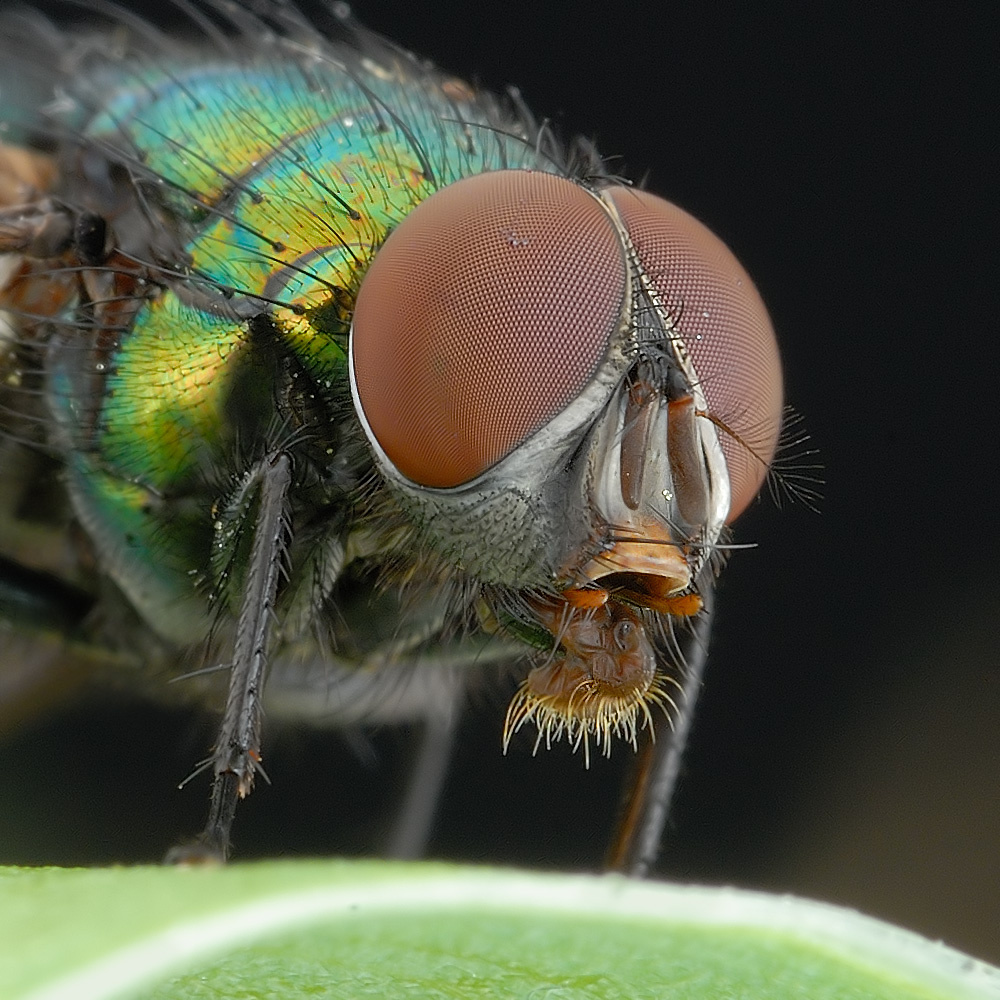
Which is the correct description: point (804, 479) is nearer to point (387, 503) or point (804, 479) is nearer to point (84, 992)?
point (387, 503)

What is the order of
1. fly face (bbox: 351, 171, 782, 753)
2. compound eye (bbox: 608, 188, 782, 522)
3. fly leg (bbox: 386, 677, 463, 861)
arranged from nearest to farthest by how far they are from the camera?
fly face (bbox: 351, 171, 782, 753)
compound eye (bbox: 608, 188, 782, 522)
fly leg (bbox: 386, 677, 463, 861)

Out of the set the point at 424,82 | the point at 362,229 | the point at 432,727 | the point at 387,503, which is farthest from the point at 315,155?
the point at 432,727

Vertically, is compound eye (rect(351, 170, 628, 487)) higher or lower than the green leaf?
Answer: higher

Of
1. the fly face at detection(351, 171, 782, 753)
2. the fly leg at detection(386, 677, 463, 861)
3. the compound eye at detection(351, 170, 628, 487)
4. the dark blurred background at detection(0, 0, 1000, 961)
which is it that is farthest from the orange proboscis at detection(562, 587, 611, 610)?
the dark blurred background at detection(0, 0, 1000, 961)

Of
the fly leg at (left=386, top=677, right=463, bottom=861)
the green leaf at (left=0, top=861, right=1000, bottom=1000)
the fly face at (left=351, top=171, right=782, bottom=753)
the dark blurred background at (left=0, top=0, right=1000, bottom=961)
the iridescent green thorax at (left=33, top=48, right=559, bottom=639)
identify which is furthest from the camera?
the dark blurred background at (left=0, top=0, right=1000, bottom=961)

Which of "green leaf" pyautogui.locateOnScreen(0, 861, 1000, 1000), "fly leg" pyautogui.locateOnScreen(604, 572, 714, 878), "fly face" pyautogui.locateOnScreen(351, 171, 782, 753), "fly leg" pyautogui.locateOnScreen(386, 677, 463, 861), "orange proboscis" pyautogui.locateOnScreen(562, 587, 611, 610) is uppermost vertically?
"fly face" pyautogui.locateOnScreen(351, 171, 782, 753)

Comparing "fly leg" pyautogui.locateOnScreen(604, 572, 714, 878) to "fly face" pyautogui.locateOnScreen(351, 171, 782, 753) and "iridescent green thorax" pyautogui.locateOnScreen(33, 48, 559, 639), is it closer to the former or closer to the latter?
"fly face" pyautogui.locateOnScreen(351, 171, 782, 753)

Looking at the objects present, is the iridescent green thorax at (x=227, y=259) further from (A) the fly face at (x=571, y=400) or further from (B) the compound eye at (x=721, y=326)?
(B) the compound eye at (x=721, y=326)
